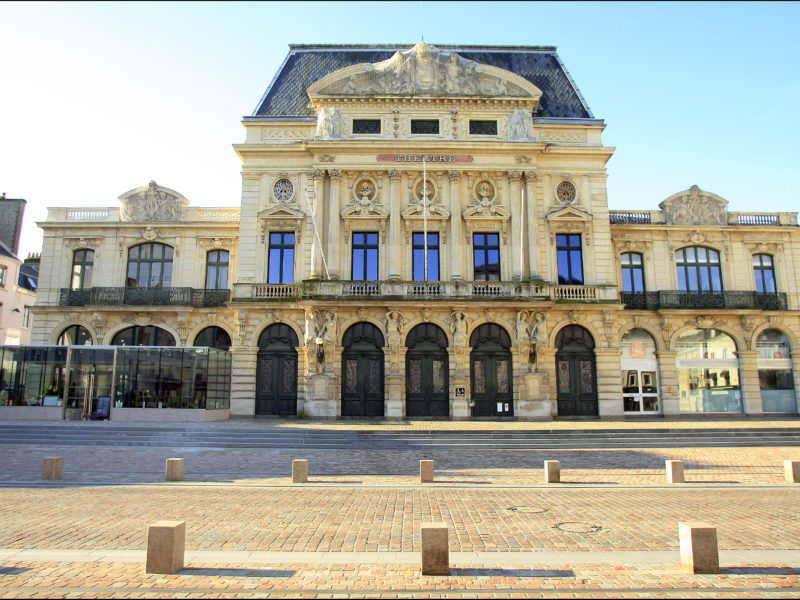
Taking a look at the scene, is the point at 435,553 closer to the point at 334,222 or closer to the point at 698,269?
the point at 334,222

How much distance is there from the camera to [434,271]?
31797mm

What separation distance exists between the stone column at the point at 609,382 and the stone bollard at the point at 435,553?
25.5 metres

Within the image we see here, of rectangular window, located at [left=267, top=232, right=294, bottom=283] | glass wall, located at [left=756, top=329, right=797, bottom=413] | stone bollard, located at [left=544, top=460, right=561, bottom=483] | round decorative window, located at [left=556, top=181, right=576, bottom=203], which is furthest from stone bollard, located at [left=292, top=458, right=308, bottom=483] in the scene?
glass wall, located at [left=756, top=329, right=797, bottom=413]

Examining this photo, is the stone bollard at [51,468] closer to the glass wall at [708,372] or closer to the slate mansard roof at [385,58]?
the slate mansard roof at [385,58]

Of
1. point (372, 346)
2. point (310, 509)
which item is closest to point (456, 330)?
point (372, 346)

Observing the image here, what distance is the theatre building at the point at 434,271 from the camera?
3000 centimetres

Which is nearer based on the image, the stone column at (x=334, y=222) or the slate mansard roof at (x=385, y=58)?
the stone column at (x=334, y=222)

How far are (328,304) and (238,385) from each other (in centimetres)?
660

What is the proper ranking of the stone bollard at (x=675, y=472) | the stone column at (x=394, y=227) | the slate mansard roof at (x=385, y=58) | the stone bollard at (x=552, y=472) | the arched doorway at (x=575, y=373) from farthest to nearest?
the slate mansard roof at (x=385, y=58) → the stone column at (x=394, y=227) → the arched doorway at (x=575, y=373) → the stone bollard at (x=552, y=472) → the stone bollard at (x=675, y=472)

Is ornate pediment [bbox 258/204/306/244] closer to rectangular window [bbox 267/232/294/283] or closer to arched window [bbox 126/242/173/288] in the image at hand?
rectangular window [bbox 267/232/294/283]

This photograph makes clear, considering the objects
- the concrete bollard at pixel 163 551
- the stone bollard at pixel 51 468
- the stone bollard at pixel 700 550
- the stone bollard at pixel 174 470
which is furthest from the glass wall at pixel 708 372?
the concrete bollard at pixel 163 551

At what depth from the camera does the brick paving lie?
22.4 ft

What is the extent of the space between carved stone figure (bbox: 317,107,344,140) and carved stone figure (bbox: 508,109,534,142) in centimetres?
935

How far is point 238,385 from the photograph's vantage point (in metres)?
30.8
